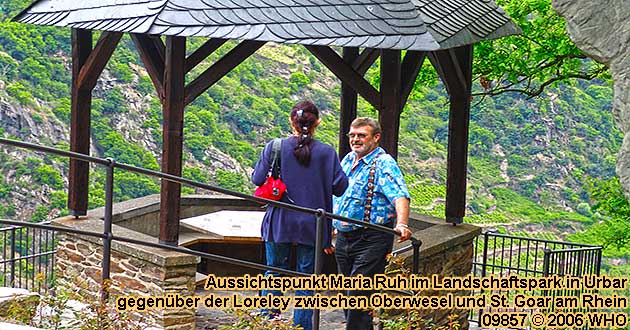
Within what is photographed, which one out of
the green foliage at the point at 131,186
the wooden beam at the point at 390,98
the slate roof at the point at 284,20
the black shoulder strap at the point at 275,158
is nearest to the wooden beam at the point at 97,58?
the slate roof at the point at 284,20

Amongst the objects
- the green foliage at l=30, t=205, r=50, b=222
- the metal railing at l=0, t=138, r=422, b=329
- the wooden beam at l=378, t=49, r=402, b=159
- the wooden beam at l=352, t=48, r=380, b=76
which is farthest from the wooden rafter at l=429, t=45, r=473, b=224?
the green foliage at l=30, t=205, r=50, b=222

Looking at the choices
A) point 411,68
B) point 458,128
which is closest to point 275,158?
point 411,68

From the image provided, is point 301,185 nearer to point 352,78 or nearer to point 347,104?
point 352,78

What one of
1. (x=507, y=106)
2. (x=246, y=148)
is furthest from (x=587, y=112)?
(x=246, y=148)

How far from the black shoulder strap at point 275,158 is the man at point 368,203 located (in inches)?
16.9

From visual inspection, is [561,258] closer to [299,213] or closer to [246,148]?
[299,213]

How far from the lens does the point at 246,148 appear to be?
25688 mm

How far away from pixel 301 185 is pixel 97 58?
2.71 m

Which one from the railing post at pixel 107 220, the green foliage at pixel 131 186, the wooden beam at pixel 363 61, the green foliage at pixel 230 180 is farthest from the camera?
the green foliage at pixel 230 180

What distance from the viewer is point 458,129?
29.0 feet

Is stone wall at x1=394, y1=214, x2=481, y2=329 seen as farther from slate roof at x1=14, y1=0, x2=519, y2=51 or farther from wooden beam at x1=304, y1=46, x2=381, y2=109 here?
slate roof at x1=14, y1=0, x2=519, y2=51

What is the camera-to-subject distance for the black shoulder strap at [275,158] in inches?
225

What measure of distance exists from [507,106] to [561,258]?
2013cm

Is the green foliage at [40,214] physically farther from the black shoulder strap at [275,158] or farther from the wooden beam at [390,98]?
the black shoulder strap at [275,158]
